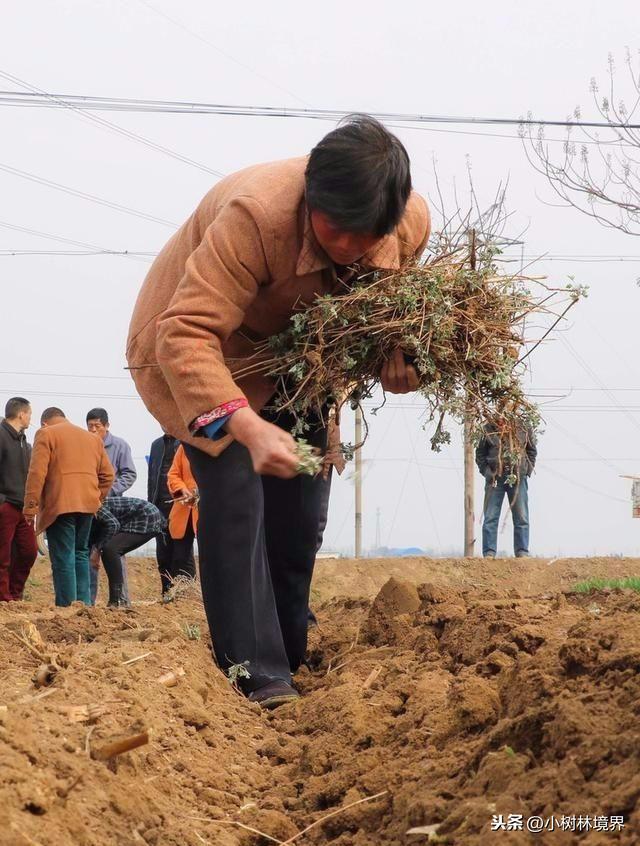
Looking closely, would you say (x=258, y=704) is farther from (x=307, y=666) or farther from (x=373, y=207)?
(x=373, y=207)

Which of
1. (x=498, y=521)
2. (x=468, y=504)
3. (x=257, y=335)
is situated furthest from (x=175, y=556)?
(x=468, y=504)

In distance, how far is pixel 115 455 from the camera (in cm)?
1095

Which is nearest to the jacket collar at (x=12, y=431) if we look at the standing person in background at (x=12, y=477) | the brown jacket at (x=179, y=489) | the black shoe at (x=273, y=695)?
the standing person in background at (x=12, y=477)

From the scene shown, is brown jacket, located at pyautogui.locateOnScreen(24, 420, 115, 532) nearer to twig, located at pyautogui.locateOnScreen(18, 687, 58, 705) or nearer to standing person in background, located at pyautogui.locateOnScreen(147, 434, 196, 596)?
standing person in background, located at pyautogui.locateOnScreen(147, 434, 196, 596)

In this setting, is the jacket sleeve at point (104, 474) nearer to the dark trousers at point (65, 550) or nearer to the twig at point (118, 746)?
the dark trousers at point (65, 550)

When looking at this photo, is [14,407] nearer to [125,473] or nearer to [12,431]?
[12,431]

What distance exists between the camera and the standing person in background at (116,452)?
1062 centimetres

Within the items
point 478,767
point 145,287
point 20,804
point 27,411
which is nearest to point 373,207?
point 145,287

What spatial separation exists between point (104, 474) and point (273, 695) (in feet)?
17.8

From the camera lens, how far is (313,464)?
3305 millimetres

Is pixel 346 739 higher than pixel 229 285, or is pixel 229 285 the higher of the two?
pixel 229 285

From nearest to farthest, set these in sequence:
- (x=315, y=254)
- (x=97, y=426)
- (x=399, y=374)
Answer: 1. (x=315, y=254)
2. (x=399, y=374)
3. (x=97, y=426)

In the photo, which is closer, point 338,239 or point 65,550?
point 338,239

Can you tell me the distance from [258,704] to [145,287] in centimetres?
153
